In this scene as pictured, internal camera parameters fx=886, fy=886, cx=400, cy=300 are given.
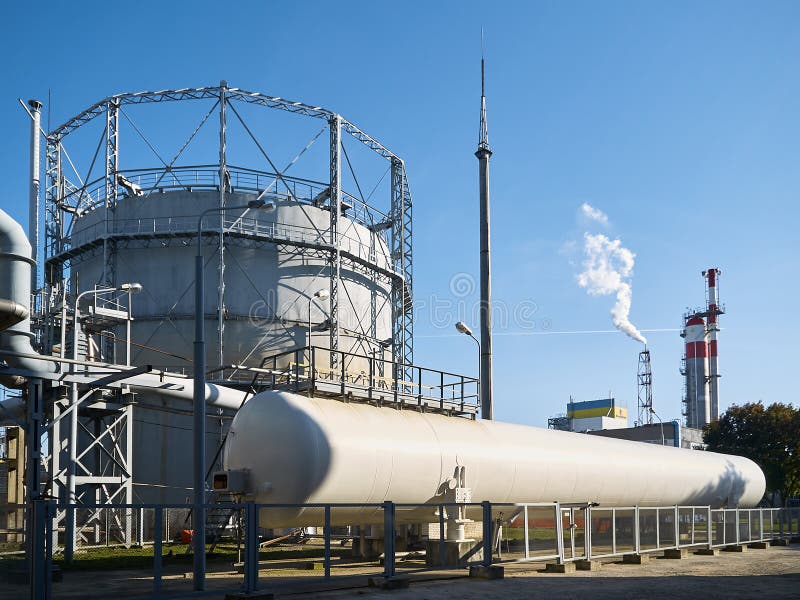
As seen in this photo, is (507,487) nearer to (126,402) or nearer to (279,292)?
(126,402)

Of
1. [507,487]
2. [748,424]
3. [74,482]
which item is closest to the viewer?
[507,487]

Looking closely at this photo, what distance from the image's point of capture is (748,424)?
5284cm

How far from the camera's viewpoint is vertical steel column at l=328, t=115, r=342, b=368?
4062cm

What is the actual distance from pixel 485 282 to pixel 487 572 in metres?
16.9

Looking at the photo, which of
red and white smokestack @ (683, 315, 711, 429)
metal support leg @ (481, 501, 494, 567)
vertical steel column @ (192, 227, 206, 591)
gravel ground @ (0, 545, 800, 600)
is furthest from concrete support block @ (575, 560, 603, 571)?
red and white smokestack @ (683, 315, 711, 429)

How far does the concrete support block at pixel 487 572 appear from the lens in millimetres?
19312

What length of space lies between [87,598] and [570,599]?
8980 millimetres

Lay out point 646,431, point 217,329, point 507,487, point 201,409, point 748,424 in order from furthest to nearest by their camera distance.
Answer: point 646,431 → point 748,424 → point 217,329 → point 507,487 → point 201,409

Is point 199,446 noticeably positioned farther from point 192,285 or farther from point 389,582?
point 192,285

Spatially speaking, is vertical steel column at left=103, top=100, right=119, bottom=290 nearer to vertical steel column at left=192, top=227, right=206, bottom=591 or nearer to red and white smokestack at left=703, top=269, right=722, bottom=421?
vertical steel column at left=192, top=227, right=206, bottom=591

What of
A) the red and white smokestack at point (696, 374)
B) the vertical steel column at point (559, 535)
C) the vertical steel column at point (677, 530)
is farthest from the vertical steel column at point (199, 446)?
the red and white smokestack at point (696, 374)

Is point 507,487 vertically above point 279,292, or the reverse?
point 279,292

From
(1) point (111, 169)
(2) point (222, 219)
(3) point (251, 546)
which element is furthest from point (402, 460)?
(1) point (111, 169)

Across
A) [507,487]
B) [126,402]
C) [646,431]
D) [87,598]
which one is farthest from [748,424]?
[87,598]
